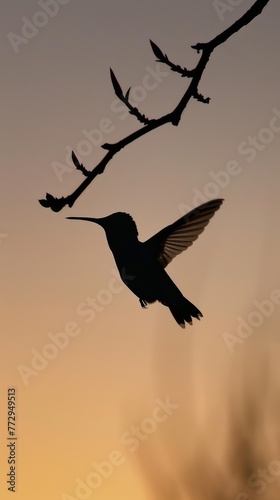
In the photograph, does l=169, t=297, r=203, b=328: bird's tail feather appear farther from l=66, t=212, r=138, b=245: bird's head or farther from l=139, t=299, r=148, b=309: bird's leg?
l=66, t=212, r=138, b=245: bird's head

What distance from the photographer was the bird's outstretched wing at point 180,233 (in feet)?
4.08

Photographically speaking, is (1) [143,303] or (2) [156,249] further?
(1) [143,303]

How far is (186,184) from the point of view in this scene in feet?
4.77

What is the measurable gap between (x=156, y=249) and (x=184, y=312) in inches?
6.3

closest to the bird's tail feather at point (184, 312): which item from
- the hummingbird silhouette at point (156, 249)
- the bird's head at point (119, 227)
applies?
the hummingbird silhouette at point (156, 249)

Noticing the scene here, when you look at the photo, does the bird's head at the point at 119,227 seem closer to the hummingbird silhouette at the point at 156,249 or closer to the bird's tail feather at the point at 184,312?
the hummingbird silhouette at the point at 156,249

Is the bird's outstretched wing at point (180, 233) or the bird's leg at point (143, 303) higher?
the bird's outstretched wing at point (180, 233)

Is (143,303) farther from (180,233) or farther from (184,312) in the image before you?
(180,233)

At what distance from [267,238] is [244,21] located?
2.30 feet

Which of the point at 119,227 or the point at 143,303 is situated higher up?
the point at 119,227

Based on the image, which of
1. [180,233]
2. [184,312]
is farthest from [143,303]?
[180,233]

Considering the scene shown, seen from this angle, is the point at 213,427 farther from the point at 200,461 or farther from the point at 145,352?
the point at 145,352

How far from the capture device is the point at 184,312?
1.32 metres

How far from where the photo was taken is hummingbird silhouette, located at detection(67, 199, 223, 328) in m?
1.25
